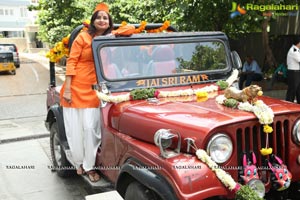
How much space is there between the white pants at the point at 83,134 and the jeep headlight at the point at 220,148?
1560 millimetres

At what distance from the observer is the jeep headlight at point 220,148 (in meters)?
2.56

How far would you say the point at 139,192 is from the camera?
2.80 m

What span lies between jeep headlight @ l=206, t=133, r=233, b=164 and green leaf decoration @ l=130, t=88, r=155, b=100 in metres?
1.12

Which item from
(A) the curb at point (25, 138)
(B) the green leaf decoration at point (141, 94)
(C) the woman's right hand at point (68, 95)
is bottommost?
(A) the curb at point (25, 138)

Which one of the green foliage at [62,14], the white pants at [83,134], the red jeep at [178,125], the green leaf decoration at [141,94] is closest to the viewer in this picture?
the red jeep at [178,125]

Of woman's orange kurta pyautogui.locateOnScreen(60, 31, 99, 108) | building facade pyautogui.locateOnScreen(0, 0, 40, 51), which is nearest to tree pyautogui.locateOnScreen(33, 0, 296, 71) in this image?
woman's orange kurta pyautogui.locateOnScreen(60, 31, 99, 108)

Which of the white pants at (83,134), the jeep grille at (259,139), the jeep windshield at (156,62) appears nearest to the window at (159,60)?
the jeep windshield at (156,62)

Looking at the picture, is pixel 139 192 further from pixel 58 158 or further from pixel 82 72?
pixel 58 158

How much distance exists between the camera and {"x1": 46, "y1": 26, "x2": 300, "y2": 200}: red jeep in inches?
100

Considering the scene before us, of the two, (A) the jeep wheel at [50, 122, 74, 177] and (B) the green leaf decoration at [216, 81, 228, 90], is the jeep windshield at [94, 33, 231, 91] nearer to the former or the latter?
(B) the green leaf decoration at [216, 81, 228, 90]

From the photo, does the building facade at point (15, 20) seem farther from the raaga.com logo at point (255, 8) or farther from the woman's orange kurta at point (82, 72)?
the woman's orange kurta at point (82, 72)

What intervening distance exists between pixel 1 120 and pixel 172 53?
6.82 m

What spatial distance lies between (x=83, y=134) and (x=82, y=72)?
0.66 m

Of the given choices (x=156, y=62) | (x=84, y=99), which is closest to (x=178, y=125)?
(x=156, y=62)
